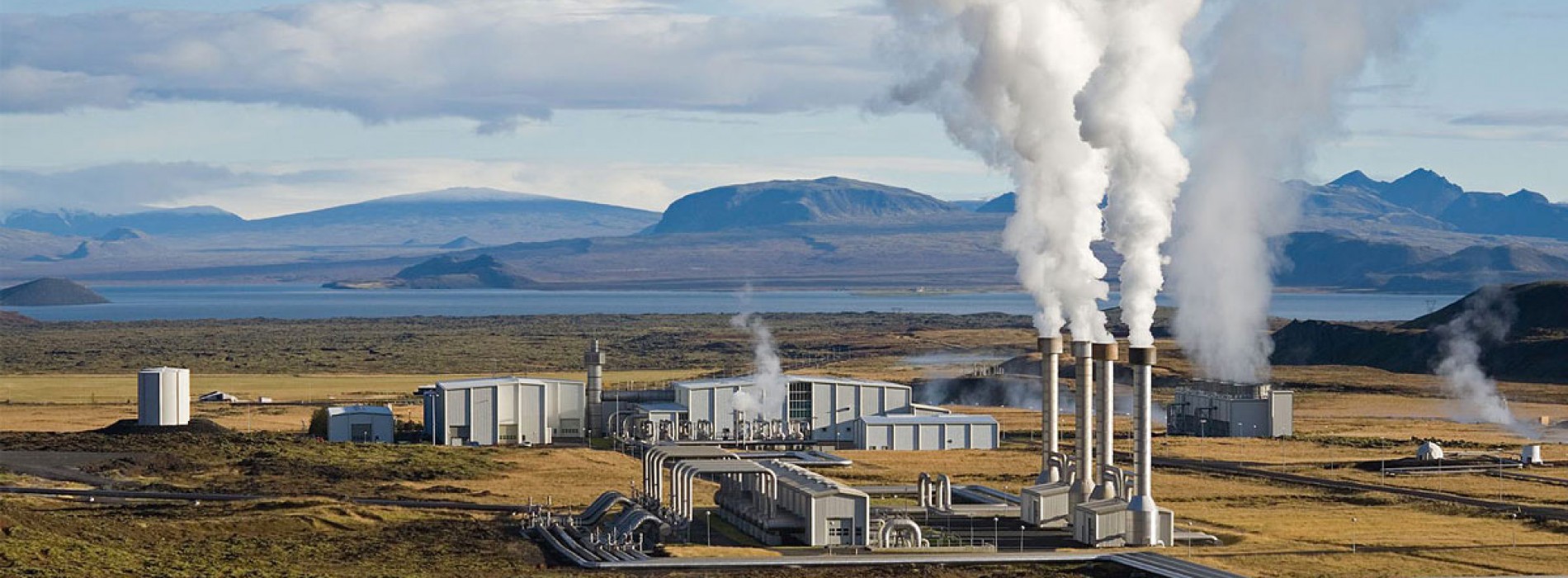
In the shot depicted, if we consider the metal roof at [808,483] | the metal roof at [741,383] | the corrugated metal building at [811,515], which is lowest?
the corrugated metal building at [811,515]

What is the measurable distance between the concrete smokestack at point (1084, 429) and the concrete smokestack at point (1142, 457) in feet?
13.1

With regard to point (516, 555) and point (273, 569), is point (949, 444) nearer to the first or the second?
point (516, 555)

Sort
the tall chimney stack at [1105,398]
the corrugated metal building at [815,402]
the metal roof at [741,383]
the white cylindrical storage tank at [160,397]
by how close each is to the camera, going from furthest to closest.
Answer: the metal roof at [741,383], the corrugated metal building at [815,402], the white cylindrical storage tank at [160,397], the tall chimney stack at [1105,398]

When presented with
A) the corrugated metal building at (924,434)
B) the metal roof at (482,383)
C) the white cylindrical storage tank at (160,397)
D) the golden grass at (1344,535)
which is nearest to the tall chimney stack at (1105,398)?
the golden grass at (1344,535)

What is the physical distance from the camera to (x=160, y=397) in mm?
113938

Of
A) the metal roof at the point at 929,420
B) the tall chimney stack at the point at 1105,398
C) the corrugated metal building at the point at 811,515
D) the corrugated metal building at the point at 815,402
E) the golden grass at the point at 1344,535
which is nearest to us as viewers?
the golden grass at the point at 1344,535

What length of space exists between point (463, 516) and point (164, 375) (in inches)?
1622

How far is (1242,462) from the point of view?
108750 millimetres

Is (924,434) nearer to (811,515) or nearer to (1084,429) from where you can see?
(1084,429)

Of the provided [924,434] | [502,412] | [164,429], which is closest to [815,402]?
[924,434]

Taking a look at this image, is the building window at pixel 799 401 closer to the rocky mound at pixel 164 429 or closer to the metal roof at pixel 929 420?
the metal roof at pixel 929 420

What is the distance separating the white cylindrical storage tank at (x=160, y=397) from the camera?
11406cm

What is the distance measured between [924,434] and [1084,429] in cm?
3651

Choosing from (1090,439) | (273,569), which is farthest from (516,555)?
(1090,439)
